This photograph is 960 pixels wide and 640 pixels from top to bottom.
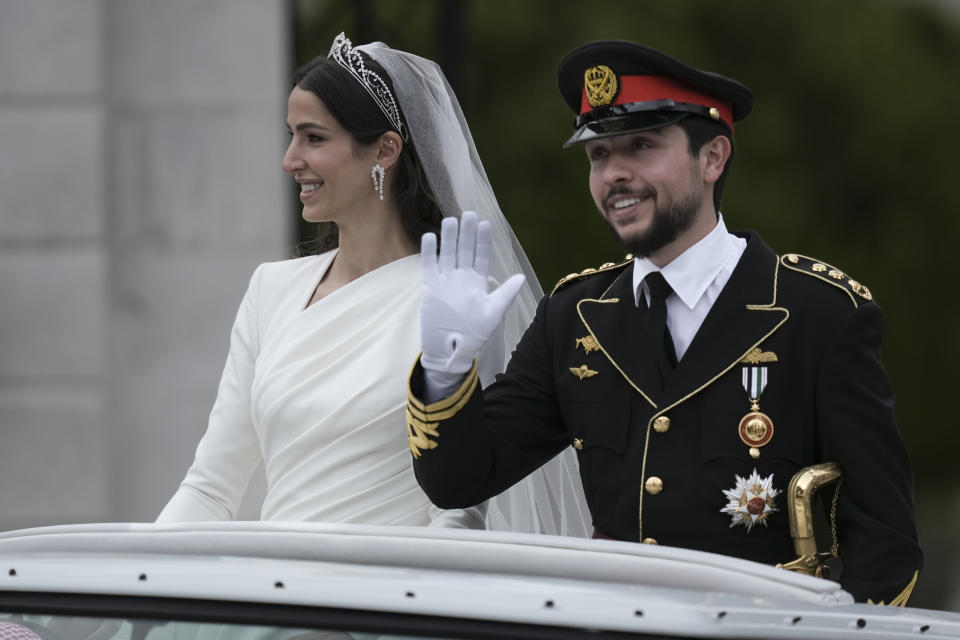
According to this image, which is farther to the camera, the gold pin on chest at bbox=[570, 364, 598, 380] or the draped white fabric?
the draped white fabric

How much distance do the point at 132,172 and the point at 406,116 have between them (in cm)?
345

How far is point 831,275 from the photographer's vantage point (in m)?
2.29

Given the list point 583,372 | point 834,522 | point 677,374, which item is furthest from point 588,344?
point 834,522

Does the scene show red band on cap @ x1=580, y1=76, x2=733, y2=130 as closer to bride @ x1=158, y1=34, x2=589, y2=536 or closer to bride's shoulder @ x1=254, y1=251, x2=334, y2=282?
bride @ x1=158, y1=34, x2=589, y2=536

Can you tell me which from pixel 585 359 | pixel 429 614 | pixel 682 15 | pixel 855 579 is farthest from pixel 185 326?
pixel 429 614

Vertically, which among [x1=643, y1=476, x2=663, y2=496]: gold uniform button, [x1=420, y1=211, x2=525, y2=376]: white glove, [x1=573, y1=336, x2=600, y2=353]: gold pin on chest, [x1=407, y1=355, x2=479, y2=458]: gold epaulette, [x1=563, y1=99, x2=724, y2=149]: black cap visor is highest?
[x1=563, y1=99, x2=724, y2=149]: black cap visor

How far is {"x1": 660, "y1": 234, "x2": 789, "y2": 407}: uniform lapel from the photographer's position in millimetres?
2252

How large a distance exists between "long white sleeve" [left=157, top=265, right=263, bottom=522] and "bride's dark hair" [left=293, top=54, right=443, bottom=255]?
0.44 metres

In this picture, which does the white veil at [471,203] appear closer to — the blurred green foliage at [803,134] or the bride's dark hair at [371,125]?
the bride's dark hair at [371,125]

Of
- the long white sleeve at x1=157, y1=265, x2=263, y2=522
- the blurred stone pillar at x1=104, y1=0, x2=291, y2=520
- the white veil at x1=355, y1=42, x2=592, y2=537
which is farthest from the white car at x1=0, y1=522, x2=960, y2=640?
the blurred stone pillar at x1=104, y1=0, x2=291, y2=520

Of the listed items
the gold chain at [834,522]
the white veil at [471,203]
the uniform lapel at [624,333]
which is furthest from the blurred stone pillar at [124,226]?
the gold chain at [834,522]

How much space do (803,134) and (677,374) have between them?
4736 mm

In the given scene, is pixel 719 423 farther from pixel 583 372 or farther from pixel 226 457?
pixel 226 457

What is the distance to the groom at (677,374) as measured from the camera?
2.17 metres
